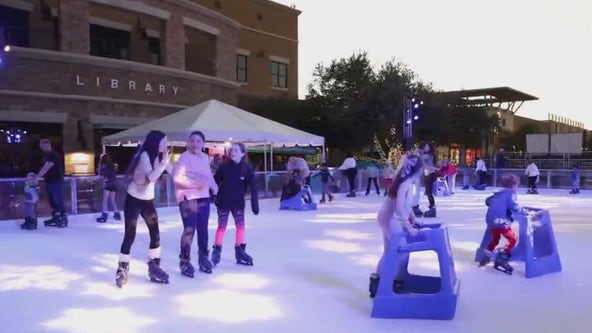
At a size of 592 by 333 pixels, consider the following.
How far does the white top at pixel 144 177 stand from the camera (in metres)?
4.98

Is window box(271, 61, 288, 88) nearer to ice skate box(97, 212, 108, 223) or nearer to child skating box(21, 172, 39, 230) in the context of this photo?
ice skate box(97, 212, 108, 223)

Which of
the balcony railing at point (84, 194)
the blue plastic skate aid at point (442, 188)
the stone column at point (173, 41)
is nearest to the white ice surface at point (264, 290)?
the balcony railing at point (84, 194)

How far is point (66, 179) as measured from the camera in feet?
A: 35.0

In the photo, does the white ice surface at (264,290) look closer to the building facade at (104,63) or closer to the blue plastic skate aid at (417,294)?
the blue plastic skate aid at (417,294)

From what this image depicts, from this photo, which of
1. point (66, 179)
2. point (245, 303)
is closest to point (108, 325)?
point (245, 303)

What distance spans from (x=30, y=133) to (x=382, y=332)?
16155 mm

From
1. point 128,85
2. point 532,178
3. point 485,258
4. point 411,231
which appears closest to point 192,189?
point 411,231

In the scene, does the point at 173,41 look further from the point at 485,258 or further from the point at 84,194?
the point at 485,258

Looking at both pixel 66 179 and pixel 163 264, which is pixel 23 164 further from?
pixel 163 264

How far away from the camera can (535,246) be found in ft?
19.9

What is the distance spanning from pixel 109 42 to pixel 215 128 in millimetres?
10420

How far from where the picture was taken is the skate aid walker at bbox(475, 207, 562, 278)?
5.57 m

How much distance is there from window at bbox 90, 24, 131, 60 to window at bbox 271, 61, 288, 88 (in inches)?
382

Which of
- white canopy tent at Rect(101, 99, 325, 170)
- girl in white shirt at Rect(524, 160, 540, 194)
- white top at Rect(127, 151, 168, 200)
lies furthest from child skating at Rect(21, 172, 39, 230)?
girl in white shirt at Rect(524, 160, 540, 194)
